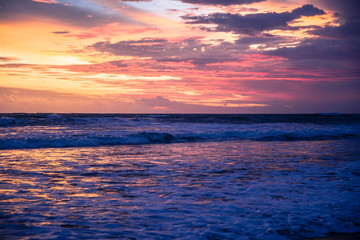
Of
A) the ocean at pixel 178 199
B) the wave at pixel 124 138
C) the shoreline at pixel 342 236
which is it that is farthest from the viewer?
the wave at pixel 124 138

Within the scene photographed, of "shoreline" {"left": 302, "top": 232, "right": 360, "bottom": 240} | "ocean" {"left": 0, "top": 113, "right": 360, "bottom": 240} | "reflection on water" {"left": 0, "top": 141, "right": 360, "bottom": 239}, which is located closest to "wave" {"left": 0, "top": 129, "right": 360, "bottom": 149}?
"ocean" {"left": 0, "top": 113, "right": 360, "bottom": 240}

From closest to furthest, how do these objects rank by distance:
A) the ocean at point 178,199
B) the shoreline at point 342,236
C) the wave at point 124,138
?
the shoreline at point 342,236
the ocean at point 178,199
the wave at point 124,138

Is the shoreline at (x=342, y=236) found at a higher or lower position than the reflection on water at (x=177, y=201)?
lower

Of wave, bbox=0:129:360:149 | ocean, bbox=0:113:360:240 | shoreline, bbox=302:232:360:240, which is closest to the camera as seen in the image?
shoreline, bbox=302:232:360:240

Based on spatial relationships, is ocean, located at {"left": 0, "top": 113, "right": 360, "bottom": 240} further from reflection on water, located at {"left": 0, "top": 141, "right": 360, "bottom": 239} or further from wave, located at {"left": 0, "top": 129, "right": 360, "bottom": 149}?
wave, located at {"left": 0, "top": 129, "right": 360, "bottom": 149}

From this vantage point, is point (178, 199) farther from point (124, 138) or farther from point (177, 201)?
point (124, 138)

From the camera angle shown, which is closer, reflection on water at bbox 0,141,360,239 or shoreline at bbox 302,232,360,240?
shoreline at bbox 302,232,360,240

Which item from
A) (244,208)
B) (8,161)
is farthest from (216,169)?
(8,161)

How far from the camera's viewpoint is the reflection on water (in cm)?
387

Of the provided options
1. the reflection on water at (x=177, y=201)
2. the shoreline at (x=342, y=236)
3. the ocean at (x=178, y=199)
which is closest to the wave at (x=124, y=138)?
the ocean at (x=178, y=199)

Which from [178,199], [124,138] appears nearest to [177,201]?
[178,199]

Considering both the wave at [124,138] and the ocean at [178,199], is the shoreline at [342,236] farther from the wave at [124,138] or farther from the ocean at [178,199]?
the wave at [124,138]

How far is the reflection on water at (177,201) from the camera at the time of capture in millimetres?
3873

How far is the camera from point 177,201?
5.12 meters
